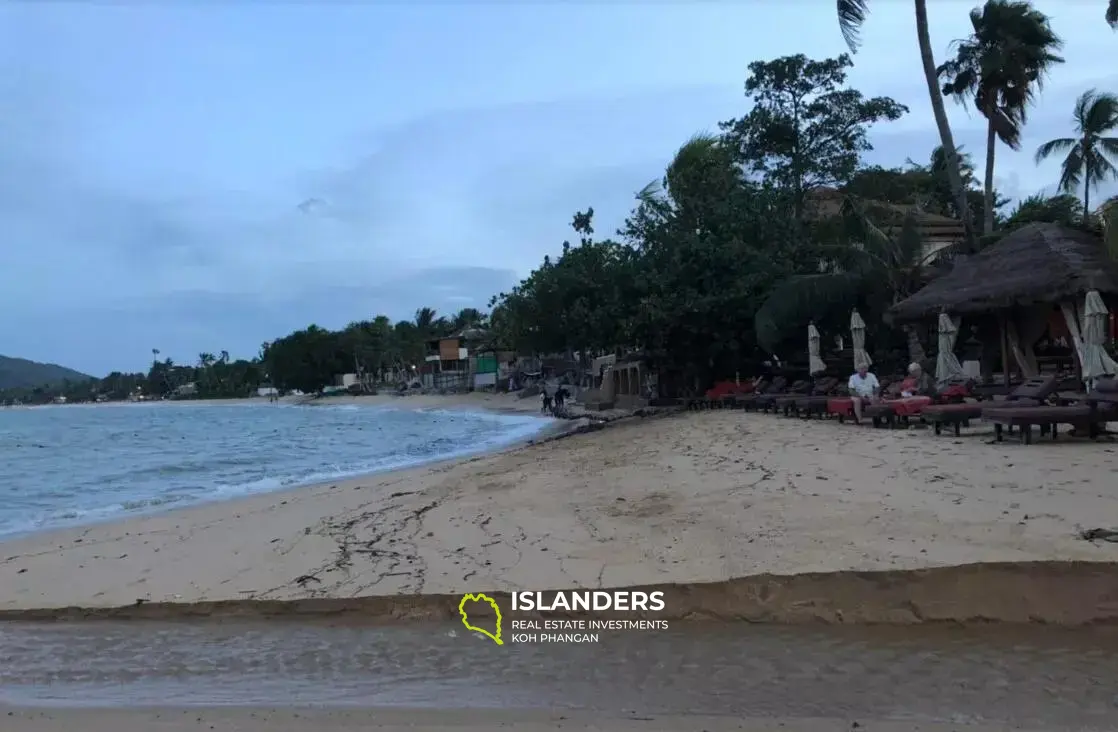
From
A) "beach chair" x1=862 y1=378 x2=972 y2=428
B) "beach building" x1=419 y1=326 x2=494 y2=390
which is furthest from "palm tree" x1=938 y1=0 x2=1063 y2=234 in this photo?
"beach building" x1=419 y1=326 x2=494 y2=390

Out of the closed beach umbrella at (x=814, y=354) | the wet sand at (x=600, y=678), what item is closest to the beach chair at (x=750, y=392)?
the closed beach umbrella at (x=814, y=354)

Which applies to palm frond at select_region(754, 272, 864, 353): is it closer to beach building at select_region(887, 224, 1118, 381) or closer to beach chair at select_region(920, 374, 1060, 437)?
beach building at select_region(887, 224, 1118, 381)

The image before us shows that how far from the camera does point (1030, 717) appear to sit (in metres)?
3.85

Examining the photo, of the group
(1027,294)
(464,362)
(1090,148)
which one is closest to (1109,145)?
(1090,148)

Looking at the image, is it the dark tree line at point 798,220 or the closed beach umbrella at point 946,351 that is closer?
the closed beach umbrella at point 946,351

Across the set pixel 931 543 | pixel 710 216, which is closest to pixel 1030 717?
pixel 931 543

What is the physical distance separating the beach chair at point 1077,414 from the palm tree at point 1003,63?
1440 centimetres

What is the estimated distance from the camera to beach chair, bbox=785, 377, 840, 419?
1617cm

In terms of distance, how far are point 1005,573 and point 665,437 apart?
36.7ft

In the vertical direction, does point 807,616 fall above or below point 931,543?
below

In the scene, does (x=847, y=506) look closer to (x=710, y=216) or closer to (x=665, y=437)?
(x=665, y=437)

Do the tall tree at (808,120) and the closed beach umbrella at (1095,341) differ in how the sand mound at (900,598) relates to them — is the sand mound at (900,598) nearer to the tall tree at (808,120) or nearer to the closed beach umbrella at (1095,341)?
the closed beach umbrella at (1095,341)

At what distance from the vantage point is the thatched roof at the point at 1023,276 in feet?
47.6

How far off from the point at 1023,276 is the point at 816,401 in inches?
172
